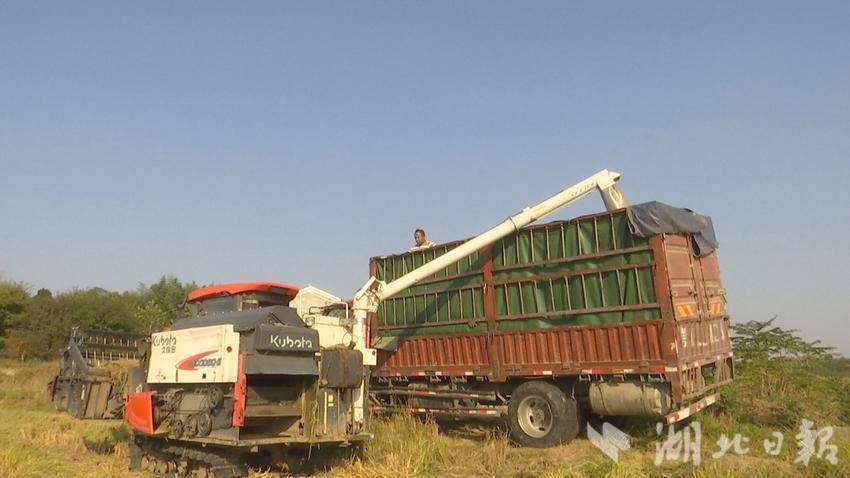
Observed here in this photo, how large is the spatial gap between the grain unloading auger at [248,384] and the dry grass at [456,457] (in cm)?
56

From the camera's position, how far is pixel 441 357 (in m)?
11.0

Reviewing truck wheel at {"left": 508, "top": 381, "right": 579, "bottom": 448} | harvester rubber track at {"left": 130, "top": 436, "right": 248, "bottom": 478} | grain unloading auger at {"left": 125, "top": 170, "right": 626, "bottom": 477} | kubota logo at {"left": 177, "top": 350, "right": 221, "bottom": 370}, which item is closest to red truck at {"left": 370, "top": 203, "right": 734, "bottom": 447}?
truck wheel at {"left": 508, "top": 381, "right": 579, "bottom": 448}

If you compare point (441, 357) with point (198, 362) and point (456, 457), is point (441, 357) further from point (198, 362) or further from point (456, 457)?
point (198, 362)

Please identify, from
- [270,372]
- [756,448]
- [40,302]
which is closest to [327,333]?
[270,372]

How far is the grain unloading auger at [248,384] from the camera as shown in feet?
23.6

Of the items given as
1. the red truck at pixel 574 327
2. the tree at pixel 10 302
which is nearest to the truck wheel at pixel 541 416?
the red truck at pixel 574 327

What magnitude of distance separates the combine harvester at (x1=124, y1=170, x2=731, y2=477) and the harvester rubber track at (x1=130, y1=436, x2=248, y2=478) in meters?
0.02

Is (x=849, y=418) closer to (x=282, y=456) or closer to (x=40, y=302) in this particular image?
(x=282, y=456)

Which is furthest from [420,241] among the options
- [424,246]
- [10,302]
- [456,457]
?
[10,302]

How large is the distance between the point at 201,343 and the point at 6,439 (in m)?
5.80

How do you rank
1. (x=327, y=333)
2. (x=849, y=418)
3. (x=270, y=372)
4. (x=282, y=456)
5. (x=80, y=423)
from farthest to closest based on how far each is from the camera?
(x=80, y=423), (x=849, y=418), (x=327, y=333), (x=282, y=456), (x=270, y=372)

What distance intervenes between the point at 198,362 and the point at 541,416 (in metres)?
5.27

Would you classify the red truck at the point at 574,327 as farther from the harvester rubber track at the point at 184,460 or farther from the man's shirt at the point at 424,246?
the harvester rubber track at the point at 184,460

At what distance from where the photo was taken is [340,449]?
8641mm
